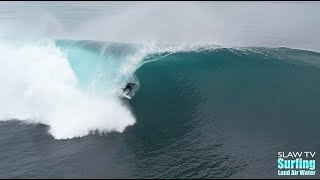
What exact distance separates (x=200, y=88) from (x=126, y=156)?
10198 mm

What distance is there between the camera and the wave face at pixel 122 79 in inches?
907

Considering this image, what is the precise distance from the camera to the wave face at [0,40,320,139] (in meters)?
23.0

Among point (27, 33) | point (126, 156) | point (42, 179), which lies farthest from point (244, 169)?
point (27, 33)

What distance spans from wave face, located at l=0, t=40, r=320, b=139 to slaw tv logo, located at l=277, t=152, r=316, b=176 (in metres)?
6.29

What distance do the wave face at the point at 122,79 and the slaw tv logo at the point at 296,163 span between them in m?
6.29

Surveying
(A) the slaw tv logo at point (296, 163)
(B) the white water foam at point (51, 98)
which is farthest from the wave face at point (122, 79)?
(A) the slaw tv logo at point (296, 163)

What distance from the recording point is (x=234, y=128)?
69.7ft

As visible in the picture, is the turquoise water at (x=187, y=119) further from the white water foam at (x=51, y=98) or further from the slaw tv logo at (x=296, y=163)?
the white water foam at (x=51, y=98)

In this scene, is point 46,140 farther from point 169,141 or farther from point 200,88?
point 200,88

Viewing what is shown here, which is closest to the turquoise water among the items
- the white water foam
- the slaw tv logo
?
the slaw tv logo

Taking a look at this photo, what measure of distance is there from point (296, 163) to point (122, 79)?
13.9 m

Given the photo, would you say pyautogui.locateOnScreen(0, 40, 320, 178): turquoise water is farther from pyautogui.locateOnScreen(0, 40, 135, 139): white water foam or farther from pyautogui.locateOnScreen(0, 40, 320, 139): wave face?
pyautogui.locateOnScreen(0, 40, 135, 139): white water foam

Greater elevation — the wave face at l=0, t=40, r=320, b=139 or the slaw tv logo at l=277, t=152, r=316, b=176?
the wave face at l=0, t=40, r=320, b=139

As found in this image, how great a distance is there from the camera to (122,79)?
26.0 meters
